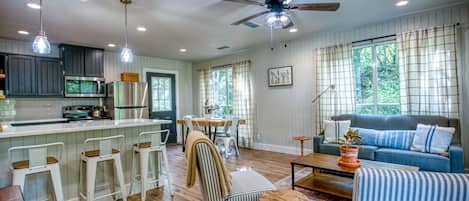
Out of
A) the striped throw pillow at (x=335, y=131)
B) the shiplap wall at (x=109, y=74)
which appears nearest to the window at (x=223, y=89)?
the shiplap wall at (x=109, y=74)

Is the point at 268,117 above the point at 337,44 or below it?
below

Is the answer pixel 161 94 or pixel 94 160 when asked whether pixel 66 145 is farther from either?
pixel 161 94

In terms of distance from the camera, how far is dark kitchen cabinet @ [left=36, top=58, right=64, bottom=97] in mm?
4652

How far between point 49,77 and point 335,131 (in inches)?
213

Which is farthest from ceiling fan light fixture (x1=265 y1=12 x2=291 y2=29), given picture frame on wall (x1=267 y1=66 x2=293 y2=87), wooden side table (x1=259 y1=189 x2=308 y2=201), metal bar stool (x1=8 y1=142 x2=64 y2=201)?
metal bar stool (x1=8 y1=142 x2=64 y2=201)

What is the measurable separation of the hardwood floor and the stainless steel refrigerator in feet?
4.13

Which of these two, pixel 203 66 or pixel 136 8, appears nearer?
pixel 136 8

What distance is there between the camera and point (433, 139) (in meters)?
3.12

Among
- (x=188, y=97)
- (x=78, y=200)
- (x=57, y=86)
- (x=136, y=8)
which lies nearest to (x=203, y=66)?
(x=188, y=97)

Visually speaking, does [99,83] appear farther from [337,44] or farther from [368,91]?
[368,91]

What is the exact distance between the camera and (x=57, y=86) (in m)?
4.84

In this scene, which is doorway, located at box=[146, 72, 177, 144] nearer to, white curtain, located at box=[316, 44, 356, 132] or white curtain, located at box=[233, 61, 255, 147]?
white curtain, located at box=[233, 61, 255, 147]

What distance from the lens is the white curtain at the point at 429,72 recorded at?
343cm

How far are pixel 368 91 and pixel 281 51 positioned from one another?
6.38 feet
